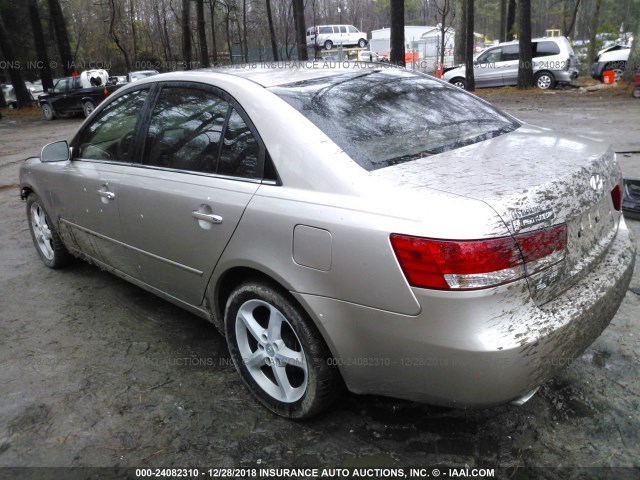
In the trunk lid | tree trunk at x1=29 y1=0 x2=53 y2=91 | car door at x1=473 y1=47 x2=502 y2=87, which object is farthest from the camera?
tree trunk at x1=29 y1=0 x2=53 y2=91

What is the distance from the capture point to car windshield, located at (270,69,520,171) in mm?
2490

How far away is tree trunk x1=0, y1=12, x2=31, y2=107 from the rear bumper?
27007 mm

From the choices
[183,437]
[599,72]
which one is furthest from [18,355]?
[599,72]

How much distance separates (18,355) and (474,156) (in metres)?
2.93

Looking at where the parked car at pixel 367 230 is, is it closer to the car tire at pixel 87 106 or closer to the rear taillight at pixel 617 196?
the rear taillight at pixel 617 196

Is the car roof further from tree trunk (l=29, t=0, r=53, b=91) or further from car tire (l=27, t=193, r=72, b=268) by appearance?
tree trunk (l=29, t=0, r=53, b=91)

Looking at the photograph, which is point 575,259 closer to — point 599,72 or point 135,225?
point 135,225

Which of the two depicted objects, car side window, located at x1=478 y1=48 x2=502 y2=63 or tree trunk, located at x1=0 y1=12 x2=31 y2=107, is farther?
tree trunk, located at x1=0 y1=12 x2=31 y2=107

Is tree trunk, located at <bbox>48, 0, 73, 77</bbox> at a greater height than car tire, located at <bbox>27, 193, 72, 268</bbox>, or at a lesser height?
greater

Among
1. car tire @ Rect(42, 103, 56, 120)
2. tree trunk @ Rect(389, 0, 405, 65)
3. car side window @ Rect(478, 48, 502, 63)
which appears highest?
tree trunk @ Rect(389, 0, 405, 65)

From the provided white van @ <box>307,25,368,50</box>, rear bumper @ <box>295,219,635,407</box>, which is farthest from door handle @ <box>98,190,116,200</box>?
white van @ <box>307,25,368,50</box>

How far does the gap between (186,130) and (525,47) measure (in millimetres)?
17247

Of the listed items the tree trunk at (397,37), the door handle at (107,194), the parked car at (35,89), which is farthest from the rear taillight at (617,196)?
the parked car at (35,89)

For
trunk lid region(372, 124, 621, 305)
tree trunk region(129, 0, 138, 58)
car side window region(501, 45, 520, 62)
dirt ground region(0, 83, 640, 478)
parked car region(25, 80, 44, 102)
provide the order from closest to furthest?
1. trunk lid region(372, 124, 621, 305)
2. dirt ground region(0, 83, 640, 478)
3. car side window region(501, 45, 520, 62)
4. parked car region(25, 80, 44, 102)
5. tree trunk region(129, 0, 138, 58)
